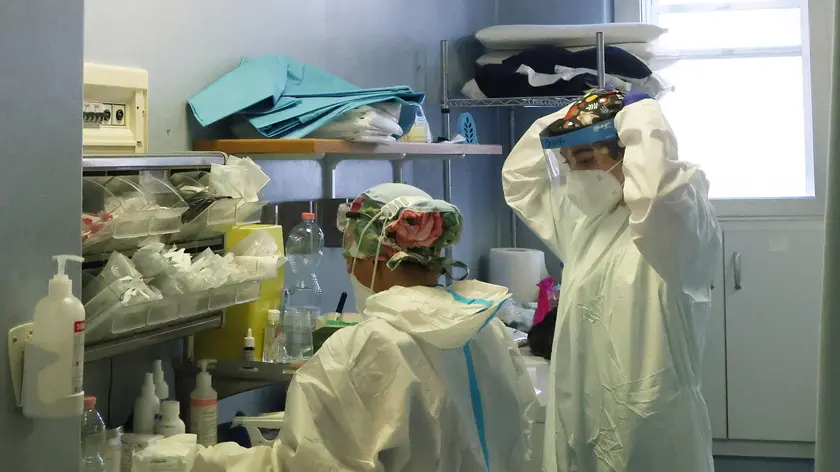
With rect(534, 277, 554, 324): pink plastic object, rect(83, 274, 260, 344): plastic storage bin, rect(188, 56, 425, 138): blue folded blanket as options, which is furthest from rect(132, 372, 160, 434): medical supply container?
rect(534, 277, 554, 324): pink plastic object

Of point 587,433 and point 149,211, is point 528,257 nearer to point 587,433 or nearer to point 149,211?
point 587,433

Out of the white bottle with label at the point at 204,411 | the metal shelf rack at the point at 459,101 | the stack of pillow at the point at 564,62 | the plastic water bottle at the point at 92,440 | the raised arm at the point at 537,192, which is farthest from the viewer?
the stack of pillow at the point at 564,62

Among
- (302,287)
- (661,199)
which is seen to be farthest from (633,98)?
(302,287)

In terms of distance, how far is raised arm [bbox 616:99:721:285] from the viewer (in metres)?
1.71

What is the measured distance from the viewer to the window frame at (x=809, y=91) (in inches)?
131

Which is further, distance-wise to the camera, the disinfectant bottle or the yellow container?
the yellow container

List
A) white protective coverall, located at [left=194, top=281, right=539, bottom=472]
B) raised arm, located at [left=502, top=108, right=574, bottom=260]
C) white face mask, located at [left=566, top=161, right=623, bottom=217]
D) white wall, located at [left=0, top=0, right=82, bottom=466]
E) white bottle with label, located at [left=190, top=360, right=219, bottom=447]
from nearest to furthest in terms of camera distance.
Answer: white wall, located at [left=0, top=0, right=82, bottom=466]
white protective coverall, located at [left=194, top=281, right=539, bottom=472]
white bottle with label, located at [left=190, top=360, right=219, bottom=447]
white face mask, located at [left=566, top=161, right=623, bottom=217]
raised arm, located at [left=502, top=108, right=574, bottom=260]

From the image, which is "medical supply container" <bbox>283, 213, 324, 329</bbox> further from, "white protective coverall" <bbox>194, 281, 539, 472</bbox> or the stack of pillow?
the stack of pillow

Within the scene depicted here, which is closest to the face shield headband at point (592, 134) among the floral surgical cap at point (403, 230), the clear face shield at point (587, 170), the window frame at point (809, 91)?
the clear face shield at point (587, 170)

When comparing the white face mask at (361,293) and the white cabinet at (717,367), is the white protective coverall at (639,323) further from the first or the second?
the white cabinet at (717,367)

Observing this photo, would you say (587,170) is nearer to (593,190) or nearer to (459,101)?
(593,190)

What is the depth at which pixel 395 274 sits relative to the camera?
4.70 ft

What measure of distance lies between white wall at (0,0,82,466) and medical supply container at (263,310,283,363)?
71cm

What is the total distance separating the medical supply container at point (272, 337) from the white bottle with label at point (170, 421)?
0.89ft
